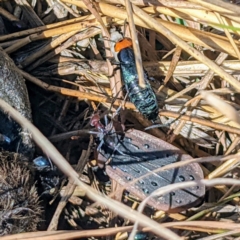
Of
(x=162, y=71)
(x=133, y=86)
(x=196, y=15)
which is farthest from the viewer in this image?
(x=162, y=71)

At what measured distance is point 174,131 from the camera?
8.70 ft

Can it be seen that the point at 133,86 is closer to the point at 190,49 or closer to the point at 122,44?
the point at 122,44

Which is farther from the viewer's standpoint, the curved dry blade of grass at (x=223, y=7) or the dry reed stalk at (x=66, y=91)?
the dry reed stalk at (x=66, y=91)

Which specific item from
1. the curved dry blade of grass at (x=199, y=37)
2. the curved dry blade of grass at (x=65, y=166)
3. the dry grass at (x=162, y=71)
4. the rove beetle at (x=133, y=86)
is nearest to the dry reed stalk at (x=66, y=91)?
the dry grass at (x=162, y=71)

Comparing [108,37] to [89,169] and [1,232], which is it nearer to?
[89,169]

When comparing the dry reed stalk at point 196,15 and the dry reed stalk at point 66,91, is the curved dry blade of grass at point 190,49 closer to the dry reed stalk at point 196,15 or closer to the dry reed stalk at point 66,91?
the dry reed stalk at point 196,15

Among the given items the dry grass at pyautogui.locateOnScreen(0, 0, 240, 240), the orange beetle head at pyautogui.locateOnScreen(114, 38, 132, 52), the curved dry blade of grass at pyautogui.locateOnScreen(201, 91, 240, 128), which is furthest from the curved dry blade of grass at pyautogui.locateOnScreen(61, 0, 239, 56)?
the curved dry blade of grass at pyautogui.locateOnScreen(201, 91, 240, 128)

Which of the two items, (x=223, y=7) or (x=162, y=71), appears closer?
(x=223, y=7)

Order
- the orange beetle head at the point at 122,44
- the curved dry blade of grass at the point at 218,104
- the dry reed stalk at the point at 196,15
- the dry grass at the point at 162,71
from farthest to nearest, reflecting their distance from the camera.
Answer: the orange beetle head at the point at 122,44
the dry grass at the point at 162,71
the dry reed stalk at the point at 196,15
the curved dry blade of grass at the point at 218,104

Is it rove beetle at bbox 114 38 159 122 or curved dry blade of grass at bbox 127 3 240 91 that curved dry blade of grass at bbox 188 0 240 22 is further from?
rove beetle at bbox 114 38 159 122

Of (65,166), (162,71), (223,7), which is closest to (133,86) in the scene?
(162,71)

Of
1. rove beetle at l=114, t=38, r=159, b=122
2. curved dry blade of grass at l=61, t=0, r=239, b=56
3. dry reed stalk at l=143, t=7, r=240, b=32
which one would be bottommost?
rove beetle at l=114, t=38, r=159, b=122

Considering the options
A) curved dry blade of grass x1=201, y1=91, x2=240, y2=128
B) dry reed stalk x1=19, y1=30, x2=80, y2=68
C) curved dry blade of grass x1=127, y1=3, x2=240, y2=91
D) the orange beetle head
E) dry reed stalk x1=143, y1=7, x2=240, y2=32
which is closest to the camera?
curved dry blade of grass x1=201, y1=91, x2=240, y2=128

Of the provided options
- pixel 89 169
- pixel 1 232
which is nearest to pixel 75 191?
pixel 89 169
